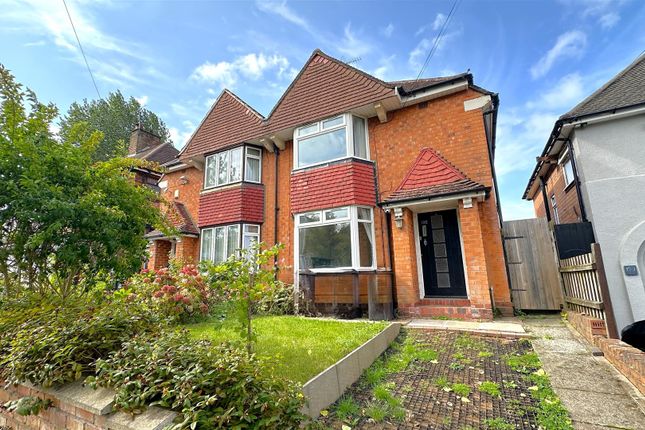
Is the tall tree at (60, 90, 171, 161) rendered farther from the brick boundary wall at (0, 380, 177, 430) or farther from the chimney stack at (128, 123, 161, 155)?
the brick boundary wall at (0, 380, 177, 430)

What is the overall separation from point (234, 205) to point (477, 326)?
824cm

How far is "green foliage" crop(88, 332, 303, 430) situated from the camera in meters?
1.82

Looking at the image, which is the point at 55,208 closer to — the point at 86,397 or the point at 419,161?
the point at 86,397

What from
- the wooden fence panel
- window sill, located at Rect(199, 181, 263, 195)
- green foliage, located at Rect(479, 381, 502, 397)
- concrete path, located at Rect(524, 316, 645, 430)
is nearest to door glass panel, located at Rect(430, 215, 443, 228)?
the wooden fence panel


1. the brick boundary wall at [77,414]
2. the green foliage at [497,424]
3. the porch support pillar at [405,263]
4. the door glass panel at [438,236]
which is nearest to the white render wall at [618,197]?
the door glass panel at [438,236]

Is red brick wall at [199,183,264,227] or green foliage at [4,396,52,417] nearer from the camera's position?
green foliage at [4,396,52,417]

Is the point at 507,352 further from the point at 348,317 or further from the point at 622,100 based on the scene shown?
the point at 622,100

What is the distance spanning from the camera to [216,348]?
2.52 m

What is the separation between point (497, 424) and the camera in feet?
8.15

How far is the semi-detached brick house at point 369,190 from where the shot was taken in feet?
22.7

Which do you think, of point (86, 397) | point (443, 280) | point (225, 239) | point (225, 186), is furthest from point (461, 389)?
point (225, 186)

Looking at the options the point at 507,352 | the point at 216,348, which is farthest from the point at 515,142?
the point at 216,348

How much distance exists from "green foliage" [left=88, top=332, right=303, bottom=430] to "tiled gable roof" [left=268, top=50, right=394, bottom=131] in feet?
25.7

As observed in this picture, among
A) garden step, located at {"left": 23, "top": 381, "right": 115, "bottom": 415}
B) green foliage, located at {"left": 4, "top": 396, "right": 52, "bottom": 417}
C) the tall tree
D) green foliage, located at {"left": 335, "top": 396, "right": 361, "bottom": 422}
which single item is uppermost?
the tall tree
